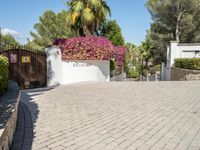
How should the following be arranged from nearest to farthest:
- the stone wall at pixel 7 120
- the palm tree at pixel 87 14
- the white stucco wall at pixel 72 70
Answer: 1. the stone wall at pixel 7 120
2. the white stucco wall at pixel 72 70
3. the palm tree at pixel 87 14

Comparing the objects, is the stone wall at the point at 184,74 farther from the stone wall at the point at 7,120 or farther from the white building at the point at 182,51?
the stone wall at the point at 7,120

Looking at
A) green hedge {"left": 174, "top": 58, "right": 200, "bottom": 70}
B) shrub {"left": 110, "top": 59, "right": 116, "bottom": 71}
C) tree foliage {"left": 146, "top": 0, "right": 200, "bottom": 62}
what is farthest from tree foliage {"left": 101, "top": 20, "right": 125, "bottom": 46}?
tree foliage {"left": 146, "top": 0, "right": 200, "bottom": 62}

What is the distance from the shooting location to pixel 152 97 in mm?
9602

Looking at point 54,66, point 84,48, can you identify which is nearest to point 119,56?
point 84,48

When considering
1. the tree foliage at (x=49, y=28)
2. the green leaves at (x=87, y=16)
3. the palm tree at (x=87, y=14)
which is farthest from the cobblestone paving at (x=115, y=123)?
the tree foliage at (x=49, y=28)

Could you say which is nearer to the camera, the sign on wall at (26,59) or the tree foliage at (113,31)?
the sign on wall at (26,59)

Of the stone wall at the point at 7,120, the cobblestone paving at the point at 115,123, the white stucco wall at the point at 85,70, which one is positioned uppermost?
the white stucco wall at the point at 85,70

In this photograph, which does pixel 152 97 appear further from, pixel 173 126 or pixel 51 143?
pixel 51 143

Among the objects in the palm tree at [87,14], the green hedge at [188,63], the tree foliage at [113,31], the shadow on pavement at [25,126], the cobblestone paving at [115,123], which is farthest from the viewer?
the tree foliage at [113,31]

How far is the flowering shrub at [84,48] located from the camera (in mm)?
15992

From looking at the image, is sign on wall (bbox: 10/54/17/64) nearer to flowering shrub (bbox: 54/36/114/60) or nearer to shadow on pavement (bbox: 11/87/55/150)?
flowering shrub (bbox: 54/36/114/60)

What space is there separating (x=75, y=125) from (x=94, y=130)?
563mm

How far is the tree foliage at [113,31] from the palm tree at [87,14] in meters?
5.51

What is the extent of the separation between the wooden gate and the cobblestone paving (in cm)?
409
